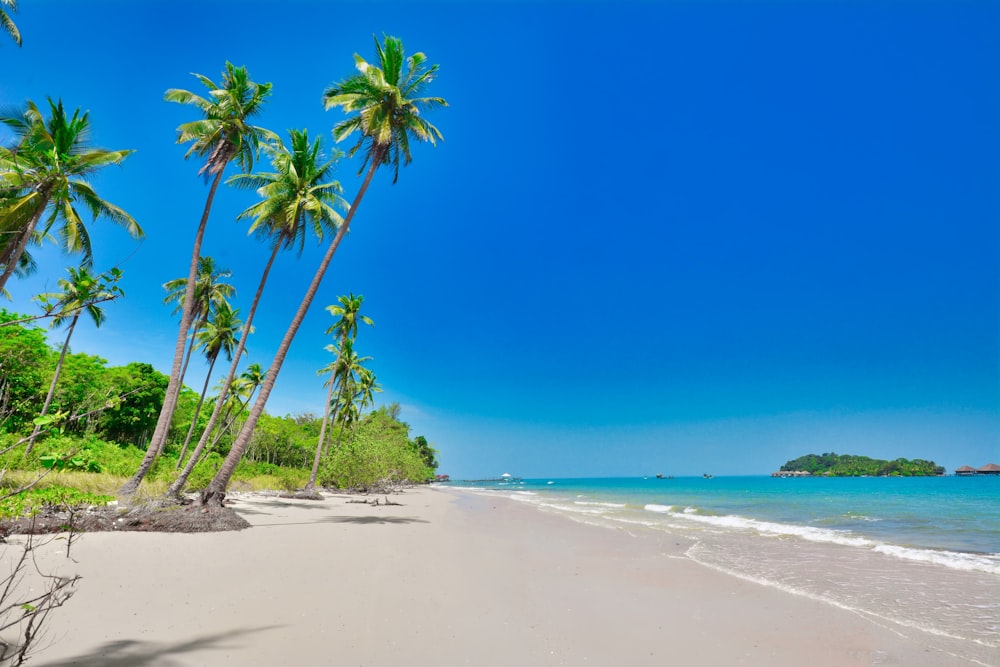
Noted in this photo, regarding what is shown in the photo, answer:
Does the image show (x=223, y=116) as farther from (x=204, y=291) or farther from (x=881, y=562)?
(x=881, y=562)

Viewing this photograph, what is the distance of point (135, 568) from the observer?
739 cm

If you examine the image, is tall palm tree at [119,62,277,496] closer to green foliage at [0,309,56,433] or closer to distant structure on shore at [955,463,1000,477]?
green foliage at [0,309,56,433]

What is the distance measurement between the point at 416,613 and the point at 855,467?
166731mm

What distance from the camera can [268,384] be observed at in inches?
552

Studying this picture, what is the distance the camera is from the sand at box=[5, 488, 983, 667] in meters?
4.93

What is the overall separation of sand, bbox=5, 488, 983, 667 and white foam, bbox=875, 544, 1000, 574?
608cm

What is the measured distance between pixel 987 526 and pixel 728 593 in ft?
59.4

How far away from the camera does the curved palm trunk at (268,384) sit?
40.5ft

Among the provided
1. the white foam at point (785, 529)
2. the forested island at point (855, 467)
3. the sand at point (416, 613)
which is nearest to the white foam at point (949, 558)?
the white foam at point (785, 529)

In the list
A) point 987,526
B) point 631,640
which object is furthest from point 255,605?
point 987,526

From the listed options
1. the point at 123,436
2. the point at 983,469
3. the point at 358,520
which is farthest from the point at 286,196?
the point at 983,469

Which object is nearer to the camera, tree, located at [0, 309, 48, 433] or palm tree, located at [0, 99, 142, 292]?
palm tree, located at [0, 99, 142, 292]

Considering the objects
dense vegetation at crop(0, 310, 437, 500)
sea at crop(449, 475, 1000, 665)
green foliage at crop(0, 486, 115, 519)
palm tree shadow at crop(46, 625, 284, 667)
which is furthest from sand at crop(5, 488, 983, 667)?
dense vegetation at crop(0, 310, 437, 500)

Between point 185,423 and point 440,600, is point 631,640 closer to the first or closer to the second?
point 440,600
